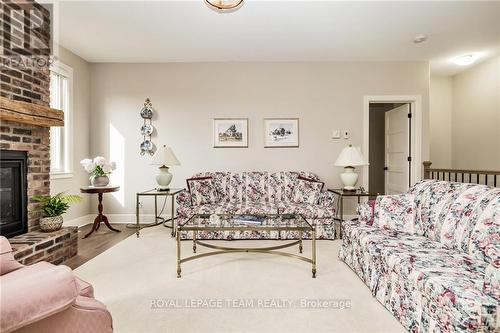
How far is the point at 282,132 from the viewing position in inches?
180

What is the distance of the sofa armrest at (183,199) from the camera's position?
3.63 metres

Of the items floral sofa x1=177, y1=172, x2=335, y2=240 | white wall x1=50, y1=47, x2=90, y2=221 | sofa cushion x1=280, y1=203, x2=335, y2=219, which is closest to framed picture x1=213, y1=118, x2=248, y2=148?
floral sofa x1=177, y1=172, x2=335, y2=240

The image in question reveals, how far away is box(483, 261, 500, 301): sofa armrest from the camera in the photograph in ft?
4.08

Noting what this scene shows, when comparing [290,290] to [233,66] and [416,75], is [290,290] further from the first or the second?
[416,75]

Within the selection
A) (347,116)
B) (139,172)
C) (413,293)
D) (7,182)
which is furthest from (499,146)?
(7,182)

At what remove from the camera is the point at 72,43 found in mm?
3846

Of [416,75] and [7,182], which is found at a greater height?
[416,75]

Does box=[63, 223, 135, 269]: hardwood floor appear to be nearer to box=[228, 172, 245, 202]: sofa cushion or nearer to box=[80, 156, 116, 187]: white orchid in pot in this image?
box=[80, 156, 116, 187]: white orchid in pot

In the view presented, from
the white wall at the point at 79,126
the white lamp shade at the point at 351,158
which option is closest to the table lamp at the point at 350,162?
→ the white lamp shade at the point at 351,158

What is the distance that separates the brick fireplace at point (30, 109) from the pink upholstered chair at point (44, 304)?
1685 mm

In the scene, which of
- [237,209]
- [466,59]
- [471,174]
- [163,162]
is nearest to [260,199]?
[237,209]

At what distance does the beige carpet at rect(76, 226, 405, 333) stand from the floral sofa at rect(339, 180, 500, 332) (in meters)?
0.21

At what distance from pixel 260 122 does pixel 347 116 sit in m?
1.46

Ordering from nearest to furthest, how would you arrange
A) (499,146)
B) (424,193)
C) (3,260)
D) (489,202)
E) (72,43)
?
1. (3,260)
2. (489,202)
3. (424,193)
4. (72,43)
5. (499,146)
